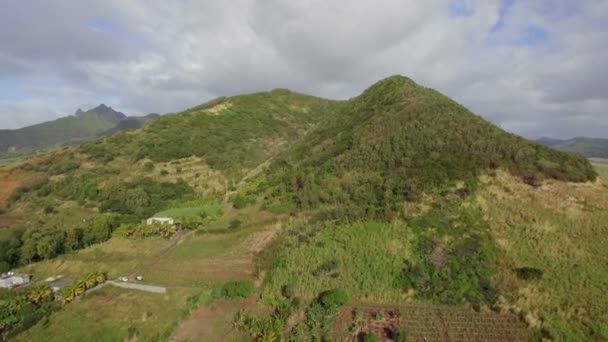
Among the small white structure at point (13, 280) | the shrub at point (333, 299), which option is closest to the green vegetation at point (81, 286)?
the small white structure at point (13, 280)

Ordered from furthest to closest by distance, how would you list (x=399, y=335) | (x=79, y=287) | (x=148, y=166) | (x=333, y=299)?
(x=148, y=166), (x=79, y=287), (x=333, y=299), (x=399, y=335)

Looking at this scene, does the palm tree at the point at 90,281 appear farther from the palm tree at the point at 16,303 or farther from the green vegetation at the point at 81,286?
the palm tree at the point at 16,303

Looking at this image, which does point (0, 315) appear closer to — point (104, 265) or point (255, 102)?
point (104, 265)

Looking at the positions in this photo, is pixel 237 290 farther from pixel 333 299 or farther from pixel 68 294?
pixel 68 294

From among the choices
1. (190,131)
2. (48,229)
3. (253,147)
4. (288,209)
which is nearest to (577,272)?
(288,209)

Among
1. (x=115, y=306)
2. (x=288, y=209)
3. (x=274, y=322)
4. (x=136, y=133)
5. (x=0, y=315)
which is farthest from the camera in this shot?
(x=136, y=133)

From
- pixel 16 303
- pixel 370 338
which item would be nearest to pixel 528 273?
pixel 370 338
